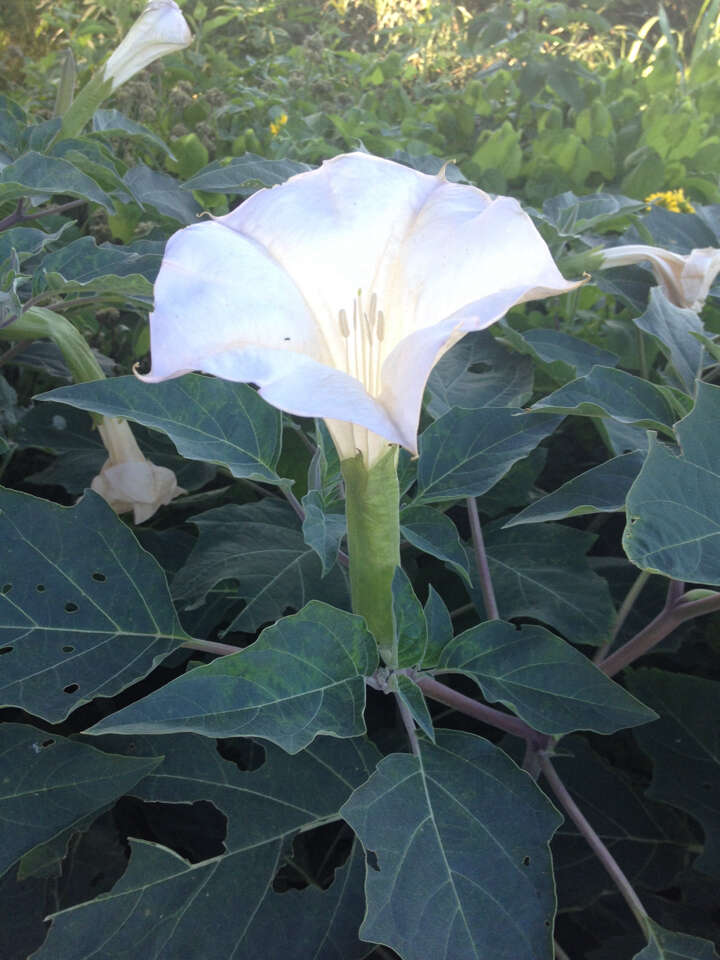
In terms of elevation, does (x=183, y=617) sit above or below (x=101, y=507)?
below

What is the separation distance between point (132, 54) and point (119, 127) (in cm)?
10

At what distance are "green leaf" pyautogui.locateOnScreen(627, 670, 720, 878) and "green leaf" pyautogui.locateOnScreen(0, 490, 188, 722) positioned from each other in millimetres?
538

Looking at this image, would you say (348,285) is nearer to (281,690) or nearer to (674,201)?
(281,690)

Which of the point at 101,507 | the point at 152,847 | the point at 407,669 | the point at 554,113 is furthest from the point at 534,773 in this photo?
the point at 554,113

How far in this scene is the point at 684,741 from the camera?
95 cm

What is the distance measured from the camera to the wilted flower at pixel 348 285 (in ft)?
1.71

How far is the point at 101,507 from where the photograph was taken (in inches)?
31.5

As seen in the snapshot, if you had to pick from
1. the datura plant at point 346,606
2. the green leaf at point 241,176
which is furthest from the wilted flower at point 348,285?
the green leaf at point 241,176

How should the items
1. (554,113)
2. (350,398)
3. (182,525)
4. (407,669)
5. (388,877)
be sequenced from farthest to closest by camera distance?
1. (554,113)
2. (182,525)
3. (407,669)
4. (388,877)
5. (350,398)

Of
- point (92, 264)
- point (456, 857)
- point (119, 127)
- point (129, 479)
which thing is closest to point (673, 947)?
point (456, 857)

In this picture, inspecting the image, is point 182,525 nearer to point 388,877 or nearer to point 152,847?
point 152,847

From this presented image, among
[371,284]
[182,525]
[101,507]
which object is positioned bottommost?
[182,525]

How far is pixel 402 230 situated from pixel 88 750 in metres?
0.54

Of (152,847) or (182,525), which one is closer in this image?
(152,847)
